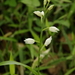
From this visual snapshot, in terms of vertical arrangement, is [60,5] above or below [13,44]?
above

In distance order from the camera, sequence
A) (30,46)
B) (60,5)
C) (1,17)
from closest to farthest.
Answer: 1. (30,46)
2. (60,5)
3. (1,17)

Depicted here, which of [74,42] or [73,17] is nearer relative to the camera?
[74,42]

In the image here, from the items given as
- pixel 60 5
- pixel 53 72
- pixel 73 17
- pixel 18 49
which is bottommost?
pixel 53 72

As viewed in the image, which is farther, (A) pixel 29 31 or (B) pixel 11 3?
(A) pixel 29 31

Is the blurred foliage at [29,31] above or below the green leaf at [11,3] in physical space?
below

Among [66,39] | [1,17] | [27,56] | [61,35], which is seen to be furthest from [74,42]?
[1,17]

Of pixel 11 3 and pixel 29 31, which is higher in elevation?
pixel 11 3

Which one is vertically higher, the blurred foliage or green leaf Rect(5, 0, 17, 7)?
green leaf Rect(5, 0, 17, 7)

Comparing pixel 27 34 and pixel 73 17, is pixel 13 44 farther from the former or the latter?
pixel 73 17

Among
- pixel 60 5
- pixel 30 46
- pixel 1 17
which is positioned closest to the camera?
pixel 30 46
